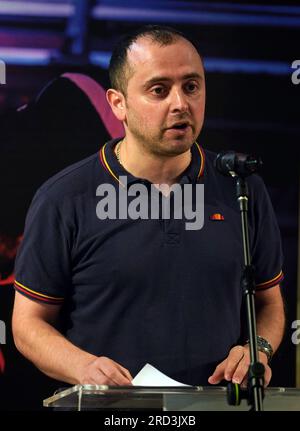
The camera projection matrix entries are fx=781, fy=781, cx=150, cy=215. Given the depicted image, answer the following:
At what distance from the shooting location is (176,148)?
9.49ft

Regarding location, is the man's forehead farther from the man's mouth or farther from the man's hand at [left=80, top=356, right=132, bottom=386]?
the man's hand at [left=80, top=356, right=132, bottom=386]

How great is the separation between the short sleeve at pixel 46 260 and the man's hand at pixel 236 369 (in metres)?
0.67

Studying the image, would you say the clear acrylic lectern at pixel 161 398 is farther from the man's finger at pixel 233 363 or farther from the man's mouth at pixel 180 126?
the man's mouth at pixel 180 126

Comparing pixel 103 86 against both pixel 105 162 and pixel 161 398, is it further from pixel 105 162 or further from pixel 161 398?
pixel 161 398

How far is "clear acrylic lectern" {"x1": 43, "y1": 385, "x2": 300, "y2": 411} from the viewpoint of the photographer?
6.61 feet

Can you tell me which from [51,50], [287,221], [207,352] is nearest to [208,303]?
[207,352]

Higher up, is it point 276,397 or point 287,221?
point 287,221

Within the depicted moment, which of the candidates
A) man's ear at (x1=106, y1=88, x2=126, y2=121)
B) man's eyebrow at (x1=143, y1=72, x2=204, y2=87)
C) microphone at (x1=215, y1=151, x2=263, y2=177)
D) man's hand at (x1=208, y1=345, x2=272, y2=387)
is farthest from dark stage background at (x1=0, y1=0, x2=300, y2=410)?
microphone at (x1=215, y1=151, x2=263, y2=177)

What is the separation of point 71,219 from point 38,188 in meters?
0.45

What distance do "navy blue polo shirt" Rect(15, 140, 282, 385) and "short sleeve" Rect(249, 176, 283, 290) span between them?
0.12 meters

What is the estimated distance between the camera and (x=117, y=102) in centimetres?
310

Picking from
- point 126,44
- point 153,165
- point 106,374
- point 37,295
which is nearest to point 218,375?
point 106,374
